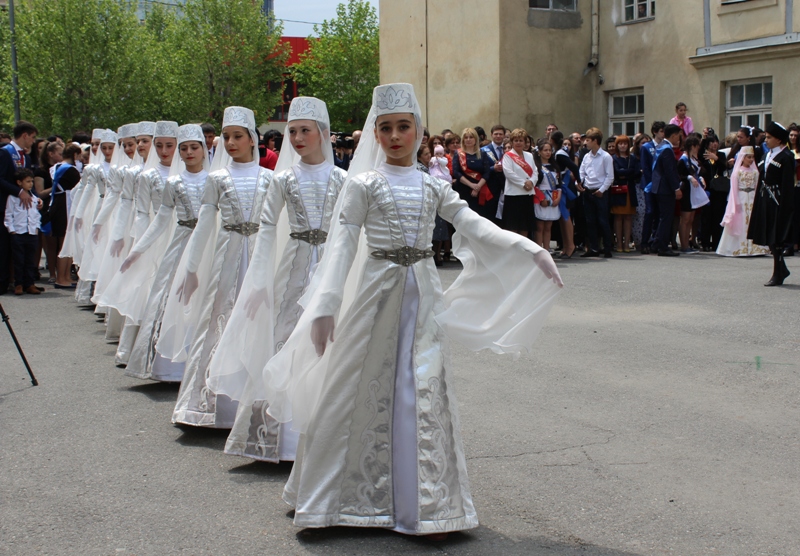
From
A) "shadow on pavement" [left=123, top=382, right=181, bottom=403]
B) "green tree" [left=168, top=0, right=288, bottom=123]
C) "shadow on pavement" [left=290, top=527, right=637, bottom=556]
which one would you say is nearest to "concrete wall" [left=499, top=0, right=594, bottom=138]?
"shadow on pavement" [left=123, top=382, right=181, bottom=403]

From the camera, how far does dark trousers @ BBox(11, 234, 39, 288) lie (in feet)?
46.2

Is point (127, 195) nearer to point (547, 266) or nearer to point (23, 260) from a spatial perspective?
point (23, 260)

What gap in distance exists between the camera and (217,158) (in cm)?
754

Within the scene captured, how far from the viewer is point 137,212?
32.0 ft

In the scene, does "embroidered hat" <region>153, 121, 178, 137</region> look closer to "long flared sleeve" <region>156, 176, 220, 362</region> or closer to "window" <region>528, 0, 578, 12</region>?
"long flared sleeve" <region>156, 176, 220, 362</region>

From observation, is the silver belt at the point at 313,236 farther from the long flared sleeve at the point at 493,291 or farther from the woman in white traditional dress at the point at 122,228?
the woman in white traditional dress at the point at 122,228

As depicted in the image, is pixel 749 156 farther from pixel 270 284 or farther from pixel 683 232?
pixel 270 284

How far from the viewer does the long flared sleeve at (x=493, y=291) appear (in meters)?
4.55

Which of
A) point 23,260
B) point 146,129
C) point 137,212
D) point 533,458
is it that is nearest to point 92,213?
point 23,260

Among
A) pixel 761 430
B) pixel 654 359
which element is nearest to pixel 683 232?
pixel 654 359

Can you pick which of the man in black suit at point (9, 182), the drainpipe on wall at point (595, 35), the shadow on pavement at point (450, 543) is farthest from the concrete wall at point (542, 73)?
the shadow on pavement at point (450, 543)

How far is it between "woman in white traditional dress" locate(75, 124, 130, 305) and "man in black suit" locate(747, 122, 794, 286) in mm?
7633

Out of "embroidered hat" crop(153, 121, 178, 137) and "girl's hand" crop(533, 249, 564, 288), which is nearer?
"girl's hand" crop(533, 249, 564, 288)

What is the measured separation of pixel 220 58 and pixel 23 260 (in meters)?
40.3
